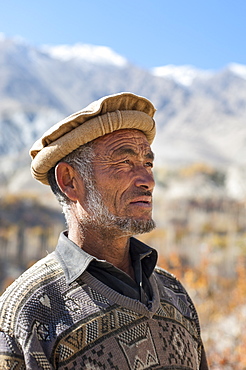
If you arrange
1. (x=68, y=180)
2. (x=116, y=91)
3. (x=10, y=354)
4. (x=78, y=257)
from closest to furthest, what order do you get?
(x=10, y=354) → (x=78, y=257) → (x=68, y=180) → (x=116, y=91)

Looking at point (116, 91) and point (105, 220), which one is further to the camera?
point (116, 91)

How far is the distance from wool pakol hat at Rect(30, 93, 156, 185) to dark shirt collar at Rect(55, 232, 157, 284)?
10.5 inches

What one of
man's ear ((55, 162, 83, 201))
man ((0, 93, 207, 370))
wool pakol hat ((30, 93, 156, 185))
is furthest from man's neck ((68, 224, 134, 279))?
wool pakol hat ((30, 93, 156, 185))

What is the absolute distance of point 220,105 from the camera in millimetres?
147250

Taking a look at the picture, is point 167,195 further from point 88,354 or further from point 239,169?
point 88,354

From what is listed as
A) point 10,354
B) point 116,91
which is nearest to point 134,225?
point 10,354

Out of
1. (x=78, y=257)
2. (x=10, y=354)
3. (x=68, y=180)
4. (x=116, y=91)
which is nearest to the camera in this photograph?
(x=10, y=354)

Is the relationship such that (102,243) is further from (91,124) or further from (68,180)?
(91,124)

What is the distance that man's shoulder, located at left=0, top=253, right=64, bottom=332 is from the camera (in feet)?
4.20

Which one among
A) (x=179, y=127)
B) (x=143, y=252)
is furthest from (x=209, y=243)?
(x=179, y=127)

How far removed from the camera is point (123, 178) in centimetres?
150

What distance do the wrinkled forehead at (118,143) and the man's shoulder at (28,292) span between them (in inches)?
15.2

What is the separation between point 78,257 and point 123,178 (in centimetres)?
28

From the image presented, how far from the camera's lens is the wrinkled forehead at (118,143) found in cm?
152
